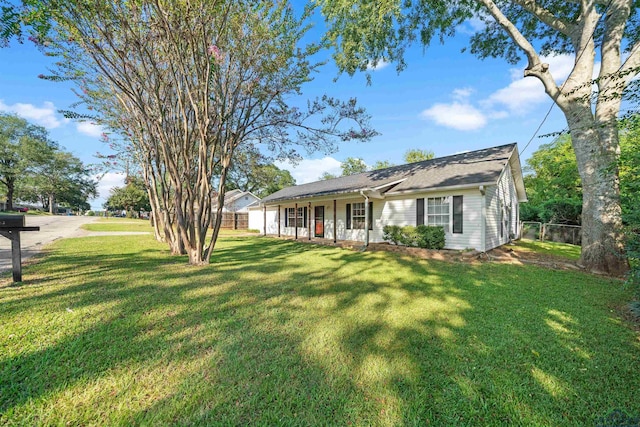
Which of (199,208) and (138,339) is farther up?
(199,208)

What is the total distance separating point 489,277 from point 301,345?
532 cm

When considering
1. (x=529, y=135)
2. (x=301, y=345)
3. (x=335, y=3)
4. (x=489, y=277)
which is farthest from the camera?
(x=529, y=135)

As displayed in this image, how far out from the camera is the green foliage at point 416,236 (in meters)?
9.16

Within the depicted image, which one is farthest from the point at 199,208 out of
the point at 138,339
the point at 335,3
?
the point at 335,3

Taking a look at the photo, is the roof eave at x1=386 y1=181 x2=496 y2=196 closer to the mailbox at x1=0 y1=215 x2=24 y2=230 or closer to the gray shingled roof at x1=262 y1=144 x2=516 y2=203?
the gray shingled roof at x1=262 y1=144 x2=516 y2=203

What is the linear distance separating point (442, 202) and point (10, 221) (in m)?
11.3

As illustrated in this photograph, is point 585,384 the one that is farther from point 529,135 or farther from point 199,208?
point 529,135

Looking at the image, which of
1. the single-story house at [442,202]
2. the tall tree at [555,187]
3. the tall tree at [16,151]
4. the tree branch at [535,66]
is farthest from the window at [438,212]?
the tall tree at [16,151]

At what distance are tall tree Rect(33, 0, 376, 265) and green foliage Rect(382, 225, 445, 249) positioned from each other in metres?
4.18

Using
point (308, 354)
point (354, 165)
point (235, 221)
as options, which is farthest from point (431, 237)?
point (354, 165)

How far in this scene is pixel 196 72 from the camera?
652cm

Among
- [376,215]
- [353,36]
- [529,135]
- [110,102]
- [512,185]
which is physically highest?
[353,36]

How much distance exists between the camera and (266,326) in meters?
3.24

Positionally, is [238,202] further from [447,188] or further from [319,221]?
[447,188]
